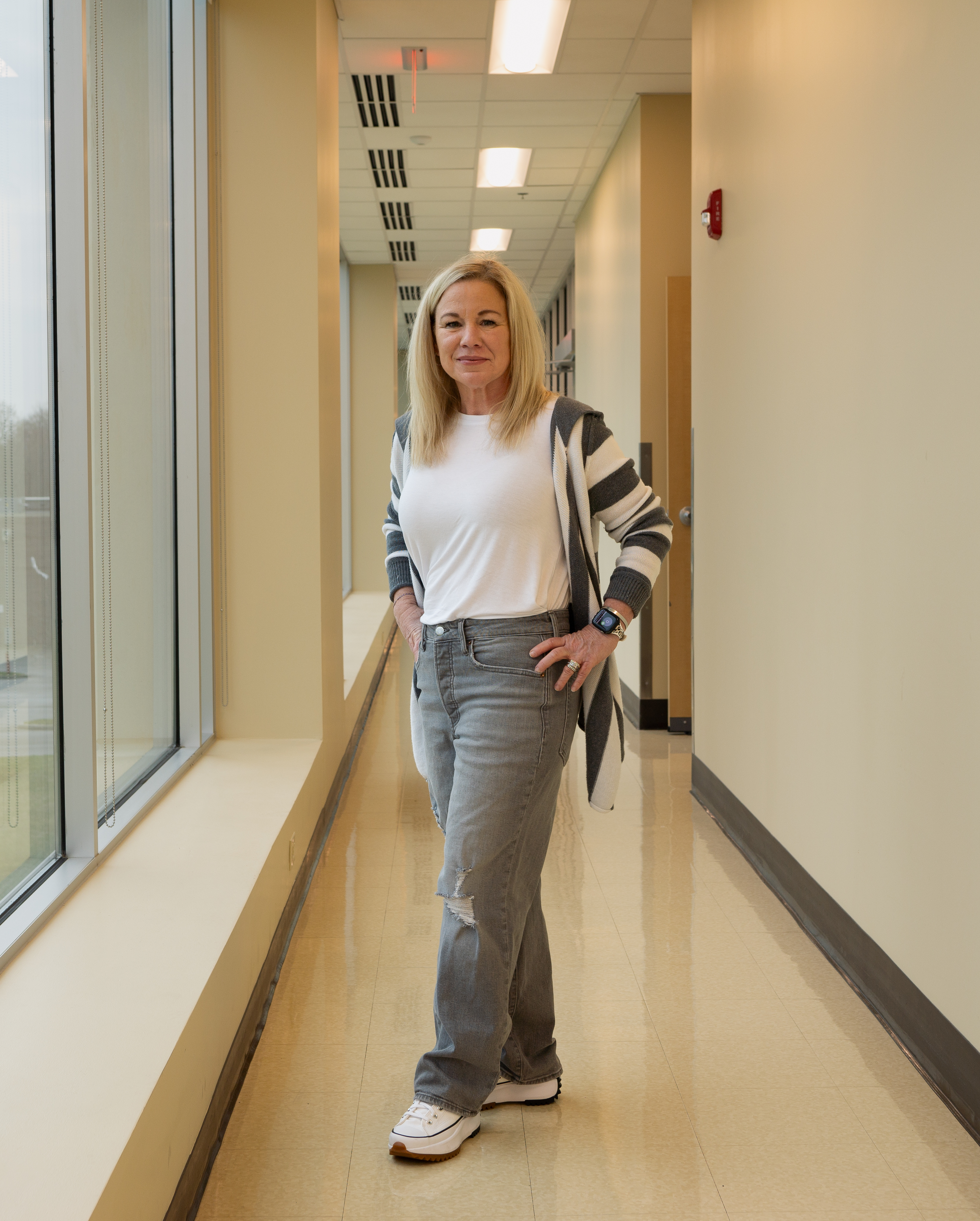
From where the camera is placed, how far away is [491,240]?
9195 mm

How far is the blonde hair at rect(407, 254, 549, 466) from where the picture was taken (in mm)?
1991

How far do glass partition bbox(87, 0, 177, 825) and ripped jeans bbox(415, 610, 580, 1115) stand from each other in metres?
0.95

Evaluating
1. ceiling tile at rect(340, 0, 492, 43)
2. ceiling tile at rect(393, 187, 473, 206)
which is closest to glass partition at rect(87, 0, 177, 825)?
ceiling tile at rect(340, 0, 492, 43)

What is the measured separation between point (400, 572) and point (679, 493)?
3953 mm

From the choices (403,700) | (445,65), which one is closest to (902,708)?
(445,65)

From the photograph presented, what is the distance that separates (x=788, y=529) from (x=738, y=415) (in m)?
0.73

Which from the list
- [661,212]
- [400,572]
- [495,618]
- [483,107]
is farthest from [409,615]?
[483,107]

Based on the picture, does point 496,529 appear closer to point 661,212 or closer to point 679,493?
point 679,493

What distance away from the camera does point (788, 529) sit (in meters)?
3.38

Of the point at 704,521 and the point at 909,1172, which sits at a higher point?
the point at 704,521

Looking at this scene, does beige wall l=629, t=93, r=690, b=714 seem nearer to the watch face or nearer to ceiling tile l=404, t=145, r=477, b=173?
ceiling tile l=404, t=145, r=477, b=173

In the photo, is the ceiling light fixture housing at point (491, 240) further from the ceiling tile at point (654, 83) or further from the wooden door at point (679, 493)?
the wooden door at point (679, 493)

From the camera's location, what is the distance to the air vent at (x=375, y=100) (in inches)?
222

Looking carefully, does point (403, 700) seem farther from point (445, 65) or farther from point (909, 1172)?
point (909, 1172)
